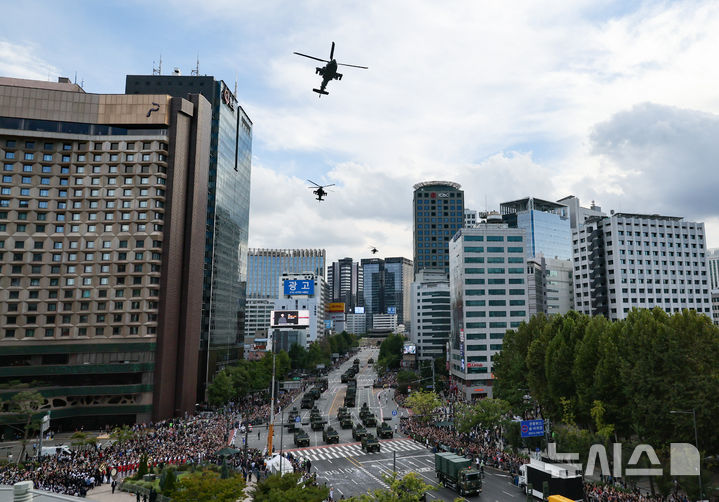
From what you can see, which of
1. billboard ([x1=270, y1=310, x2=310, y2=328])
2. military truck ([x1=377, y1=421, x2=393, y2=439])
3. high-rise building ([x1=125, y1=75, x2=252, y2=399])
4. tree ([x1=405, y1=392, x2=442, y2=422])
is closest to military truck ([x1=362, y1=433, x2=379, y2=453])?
military truck ([x1=377, y1=421, x2=393, y2=439])

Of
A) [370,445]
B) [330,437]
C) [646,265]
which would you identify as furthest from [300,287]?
[370,445]

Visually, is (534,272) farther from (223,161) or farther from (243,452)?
(243,452)

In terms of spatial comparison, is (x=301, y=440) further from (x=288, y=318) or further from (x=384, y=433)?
(x=288, y=318)

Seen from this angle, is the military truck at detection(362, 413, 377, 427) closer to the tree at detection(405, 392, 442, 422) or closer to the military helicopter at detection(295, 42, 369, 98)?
the tree at detection(405, 392, 442, 422)

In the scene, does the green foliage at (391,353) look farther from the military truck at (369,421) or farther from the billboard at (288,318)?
the military truck at (369,421)

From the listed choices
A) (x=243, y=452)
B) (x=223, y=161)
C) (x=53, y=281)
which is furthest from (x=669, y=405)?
(x=223, y=161)

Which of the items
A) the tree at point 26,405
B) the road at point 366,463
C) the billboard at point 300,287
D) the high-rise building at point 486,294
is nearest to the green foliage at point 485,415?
the road at point 366,463
